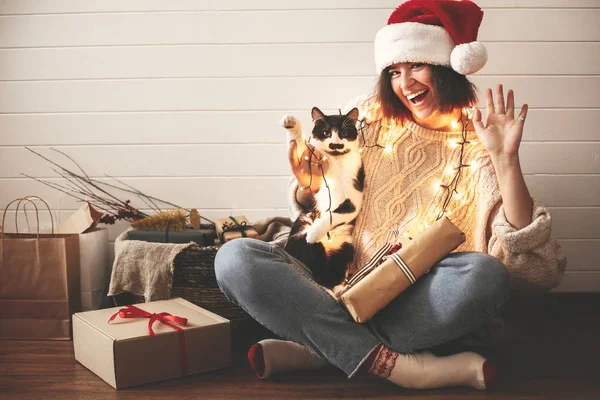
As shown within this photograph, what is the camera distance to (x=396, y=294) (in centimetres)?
149

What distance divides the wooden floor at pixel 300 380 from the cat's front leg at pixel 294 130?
61 centimetres

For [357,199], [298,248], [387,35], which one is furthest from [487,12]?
[298,248]

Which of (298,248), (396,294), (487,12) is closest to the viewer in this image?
(396,294)

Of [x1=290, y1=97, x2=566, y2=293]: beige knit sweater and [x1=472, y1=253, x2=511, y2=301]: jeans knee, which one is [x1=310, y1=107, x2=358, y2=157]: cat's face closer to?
[x1=290, y1=97, x2=566, y2=293]: beige knit sweater

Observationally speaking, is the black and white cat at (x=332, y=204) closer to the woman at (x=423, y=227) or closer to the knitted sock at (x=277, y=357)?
the woman at (x=423, y=227)

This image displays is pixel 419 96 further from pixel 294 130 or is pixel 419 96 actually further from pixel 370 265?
pixel 370 265

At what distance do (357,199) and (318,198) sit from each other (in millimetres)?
109

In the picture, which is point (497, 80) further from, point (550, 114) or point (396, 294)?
point (396, 294)

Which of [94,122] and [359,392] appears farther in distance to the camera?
[94,122]

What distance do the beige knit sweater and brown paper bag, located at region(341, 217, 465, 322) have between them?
0.54ft

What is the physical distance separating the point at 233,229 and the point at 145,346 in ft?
2.11

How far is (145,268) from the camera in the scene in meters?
2.00

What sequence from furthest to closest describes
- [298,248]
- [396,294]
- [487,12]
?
[487,12] < [298,248] < [396,294]

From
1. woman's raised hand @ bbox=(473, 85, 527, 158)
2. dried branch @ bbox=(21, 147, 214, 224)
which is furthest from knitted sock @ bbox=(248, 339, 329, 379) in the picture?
dried branch @ bbox=(21, 147, 214, 224)
